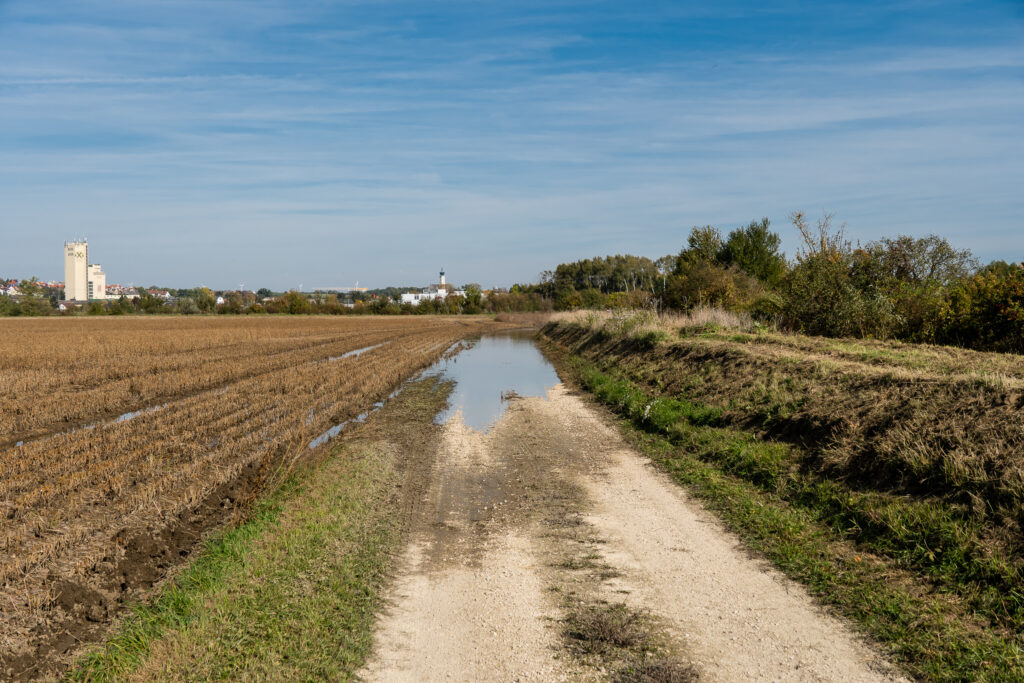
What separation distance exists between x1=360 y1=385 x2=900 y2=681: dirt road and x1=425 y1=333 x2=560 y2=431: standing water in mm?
6203

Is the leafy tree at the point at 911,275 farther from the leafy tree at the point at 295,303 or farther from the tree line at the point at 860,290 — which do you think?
the leafy tree at the point at 295,303

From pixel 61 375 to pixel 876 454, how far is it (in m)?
24.4

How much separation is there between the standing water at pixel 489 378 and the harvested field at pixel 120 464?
257 cm

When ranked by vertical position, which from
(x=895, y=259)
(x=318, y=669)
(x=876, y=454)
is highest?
(x=895, y=259)

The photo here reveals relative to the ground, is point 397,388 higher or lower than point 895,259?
lower

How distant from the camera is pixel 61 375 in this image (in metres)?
21.8

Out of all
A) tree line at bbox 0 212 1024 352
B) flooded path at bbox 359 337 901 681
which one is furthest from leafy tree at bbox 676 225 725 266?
flooded path at bbox 359 337 901 681

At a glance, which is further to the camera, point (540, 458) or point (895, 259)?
point (895, 259)

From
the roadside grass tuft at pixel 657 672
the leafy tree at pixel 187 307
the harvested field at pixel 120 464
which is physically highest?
the leafy tree at pixel 187 307

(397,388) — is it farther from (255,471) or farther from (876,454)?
(876,454)

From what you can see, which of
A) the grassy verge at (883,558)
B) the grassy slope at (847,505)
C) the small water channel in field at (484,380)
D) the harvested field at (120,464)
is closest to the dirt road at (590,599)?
the grassy verge at (883,558)

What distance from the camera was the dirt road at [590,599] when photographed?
4.82m

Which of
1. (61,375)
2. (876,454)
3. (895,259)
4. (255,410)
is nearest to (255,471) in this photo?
(255,410)

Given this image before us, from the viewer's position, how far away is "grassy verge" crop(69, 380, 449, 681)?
4.80 m
